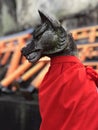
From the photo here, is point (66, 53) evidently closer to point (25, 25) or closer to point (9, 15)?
point (25, 25)

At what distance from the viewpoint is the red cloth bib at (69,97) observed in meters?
1.91

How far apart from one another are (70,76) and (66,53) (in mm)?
104

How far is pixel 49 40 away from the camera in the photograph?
196 centimetres

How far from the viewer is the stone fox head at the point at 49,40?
6.43ft

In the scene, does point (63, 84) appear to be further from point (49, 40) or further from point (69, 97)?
point (49, 40)

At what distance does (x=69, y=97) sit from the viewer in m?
1.93

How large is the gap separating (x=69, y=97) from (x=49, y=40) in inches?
9.3

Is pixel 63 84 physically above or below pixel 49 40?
below

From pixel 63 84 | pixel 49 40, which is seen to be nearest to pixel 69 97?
pixel 63 84

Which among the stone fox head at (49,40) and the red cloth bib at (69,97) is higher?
the stone fox head at (49,40)

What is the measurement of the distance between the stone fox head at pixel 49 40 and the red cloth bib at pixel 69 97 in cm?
4

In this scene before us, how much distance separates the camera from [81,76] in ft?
6.39

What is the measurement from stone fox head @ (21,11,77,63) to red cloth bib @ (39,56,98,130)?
0.04 meters

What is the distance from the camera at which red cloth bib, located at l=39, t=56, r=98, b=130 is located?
1905 millimetres
